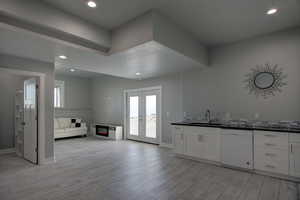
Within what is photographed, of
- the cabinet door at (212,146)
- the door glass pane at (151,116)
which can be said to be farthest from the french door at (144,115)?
the cabinet door at (212,146)

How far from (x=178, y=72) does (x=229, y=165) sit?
2968 mm

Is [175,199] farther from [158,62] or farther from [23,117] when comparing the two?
[23,117]

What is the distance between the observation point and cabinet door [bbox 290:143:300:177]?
2755mm

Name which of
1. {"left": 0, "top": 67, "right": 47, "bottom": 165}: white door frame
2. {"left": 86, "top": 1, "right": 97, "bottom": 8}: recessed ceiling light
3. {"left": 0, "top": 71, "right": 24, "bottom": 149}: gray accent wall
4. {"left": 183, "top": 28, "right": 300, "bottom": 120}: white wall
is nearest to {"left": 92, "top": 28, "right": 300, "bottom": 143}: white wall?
{"left": 183, "top": 28, "right": 300, "bottom": 120}: white wall

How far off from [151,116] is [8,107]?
15.3 feet

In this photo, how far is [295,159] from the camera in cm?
278

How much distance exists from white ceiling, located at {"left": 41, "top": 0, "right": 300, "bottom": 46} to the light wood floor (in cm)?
285

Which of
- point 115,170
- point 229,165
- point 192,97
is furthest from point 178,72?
point 115,170

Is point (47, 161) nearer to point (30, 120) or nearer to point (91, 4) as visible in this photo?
point (30, 120)

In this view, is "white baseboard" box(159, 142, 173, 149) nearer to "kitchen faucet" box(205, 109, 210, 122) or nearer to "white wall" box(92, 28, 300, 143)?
"white wall" box(92, 28, 300, 143)

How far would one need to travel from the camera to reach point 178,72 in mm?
5086

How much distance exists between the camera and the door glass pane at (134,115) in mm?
6484

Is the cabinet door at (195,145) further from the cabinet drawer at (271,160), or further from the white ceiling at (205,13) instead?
the white ceiling at (205,13)

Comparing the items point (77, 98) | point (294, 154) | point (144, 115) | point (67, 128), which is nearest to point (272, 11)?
point (294, 154)
